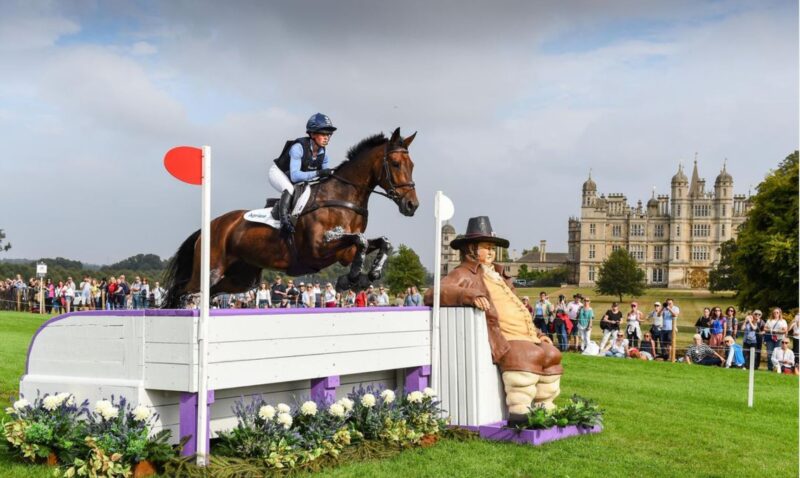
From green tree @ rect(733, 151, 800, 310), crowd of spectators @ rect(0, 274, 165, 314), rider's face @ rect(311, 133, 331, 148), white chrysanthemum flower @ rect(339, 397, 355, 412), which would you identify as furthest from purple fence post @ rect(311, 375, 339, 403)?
green tree @ rect(733, 151, 800, 310)

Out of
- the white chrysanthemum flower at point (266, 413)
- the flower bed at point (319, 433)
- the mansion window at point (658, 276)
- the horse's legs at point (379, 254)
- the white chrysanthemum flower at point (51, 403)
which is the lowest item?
the mansion window at point (658, 276)

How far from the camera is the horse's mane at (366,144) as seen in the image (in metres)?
8.24

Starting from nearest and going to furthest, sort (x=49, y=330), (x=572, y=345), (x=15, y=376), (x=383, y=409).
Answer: (x=49, y=330) → (x=383, y=409) → (x=15, y=376) → (x=572, y=345)

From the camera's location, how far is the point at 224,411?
21.7 ft

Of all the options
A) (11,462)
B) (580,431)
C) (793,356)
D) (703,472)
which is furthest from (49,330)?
(793,356)

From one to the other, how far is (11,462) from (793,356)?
15.4 m

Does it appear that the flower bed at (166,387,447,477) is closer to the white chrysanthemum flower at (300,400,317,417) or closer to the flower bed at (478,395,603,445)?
the white chrysanthemum flower at (300,400,317,417)

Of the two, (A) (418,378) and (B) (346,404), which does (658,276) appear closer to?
(A) (418,378)

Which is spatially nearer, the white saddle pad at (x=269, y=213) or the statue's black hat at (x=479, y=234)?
the white saddle pad at (x=269, y=213)

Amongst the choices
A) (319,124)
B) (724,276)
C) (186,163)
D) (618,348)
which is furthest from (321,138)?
(724,276)

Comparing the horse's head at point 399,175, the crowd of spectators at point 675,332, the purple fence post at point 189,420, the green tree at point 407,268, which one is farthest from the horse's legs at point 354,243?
the green tree at point 407,268

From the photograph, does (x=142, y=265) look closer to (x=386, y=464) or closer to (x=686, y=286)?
(x=386, y=464)

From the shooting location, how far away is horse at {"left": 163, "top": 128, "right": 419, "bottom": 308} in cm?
783

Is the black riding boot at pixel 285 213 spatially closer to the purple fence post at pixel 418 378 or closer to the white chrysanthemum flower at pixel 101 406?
the purple fence post at pixel 418 378
